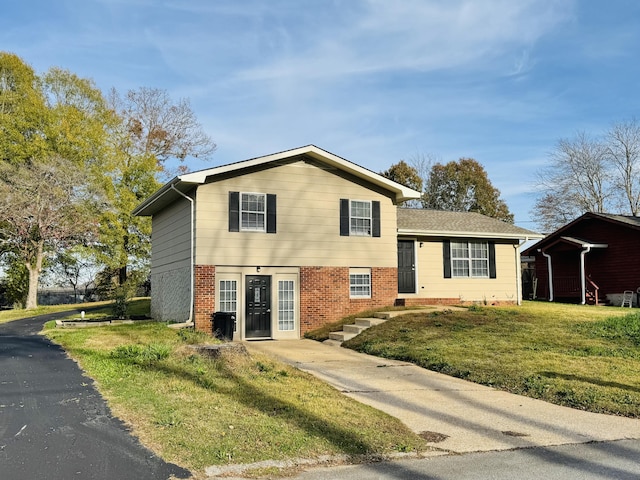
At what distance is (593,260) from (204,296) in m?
19.9

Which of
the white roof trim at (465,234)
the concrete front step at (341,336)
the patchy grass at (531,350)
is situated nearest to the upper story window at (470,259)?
the white roof trim at (465,234)

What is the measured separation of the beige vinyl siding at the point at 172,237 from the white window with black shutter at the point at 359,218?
16.1ft

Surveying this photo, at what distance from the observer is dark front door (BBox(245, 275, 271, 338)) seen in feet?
54.9

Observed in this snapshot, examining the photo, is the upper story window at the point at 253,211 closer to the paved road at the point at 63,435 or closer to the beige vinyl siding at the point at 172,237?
the beige vinyl siding at the point at 172,237

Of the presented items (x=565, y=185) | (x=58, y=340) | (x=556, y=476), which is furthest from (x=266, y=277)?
(x=565, y=185)

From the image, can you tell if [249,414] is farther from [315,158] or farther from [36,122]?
[36,122]

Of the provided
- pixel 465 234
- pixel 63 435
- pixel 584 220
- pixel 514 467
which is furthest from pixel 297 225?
pixel 584 220

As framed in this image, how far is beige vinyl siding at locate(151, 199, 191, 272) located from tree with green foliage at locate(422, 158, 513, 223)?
3256 cm

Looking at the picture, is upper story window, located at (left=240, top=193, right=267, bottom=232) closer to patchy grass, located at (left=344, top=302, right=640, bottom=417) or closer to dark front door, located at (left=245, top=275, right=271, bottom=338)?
dark front door, located at (left=245, top=275, right=271, bottom=338)

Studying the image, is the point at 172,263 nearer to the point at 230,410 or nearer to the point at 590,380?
the point at 230,410

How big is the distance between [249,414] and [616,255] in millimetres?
23812

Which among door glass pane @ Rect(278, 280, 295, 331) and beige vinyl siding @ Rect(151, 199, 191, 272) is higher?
beige vinyl siding @ Rect(151, 199, 191, 272)

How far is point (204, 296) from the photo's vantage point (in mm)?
15961

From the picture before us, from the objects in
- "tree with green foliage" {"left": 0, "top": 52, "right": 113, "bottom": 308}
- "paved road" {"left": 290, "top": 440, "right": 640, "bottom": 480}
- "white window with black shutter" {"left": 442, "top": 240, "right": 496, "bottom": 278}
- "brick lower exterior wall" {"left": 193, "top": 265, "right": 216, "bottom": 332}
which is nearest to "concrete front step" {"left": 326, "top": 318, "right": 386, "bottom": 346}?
"brick lower exterior wall" {"left": 193, "top": 265, "right": 216, "bottom": 332}
